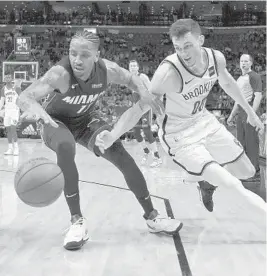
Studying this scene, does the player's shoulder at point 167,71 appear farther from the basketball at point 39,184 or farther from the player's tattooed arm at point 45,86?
the basketball at point 39,184

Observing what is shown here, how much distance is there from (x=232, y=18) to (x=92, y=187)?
2214cm

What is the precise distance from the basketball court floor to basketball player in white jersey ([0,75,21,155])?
13.8 feet

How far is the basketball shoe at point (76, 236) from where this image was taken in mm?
2961

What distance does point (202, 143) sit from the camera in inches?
125

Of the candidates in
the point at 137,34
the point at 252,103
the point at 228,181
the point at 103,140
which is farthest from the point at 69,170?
the point at 137,34

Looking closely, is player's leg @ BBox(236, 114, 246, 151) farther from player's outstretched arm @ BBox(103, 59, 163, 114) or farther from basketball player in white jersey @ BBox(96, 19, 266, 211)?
player's outstretched arm @ BBox(103, 59, 163, 114)

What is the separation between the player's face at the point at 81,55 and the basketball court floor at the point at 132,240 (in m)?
1.28

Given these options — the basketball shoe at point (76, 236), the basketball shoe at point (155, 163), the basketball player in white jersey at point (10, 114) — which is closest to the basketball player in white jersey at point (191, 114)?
the basketball shoe at point (76, 236)

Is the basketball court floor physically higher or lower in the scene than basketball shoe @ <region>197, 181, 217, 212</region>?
lower

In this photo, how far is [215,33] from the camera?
82.5ft

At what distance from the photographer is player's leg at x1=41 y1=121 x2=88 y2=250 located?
3.02 meters

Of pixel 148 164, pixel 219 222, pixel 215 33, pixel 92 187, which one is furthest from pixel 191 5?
pixel 219 222

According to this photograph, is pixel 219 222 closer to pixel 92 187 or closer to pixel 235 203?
pixel 235 203

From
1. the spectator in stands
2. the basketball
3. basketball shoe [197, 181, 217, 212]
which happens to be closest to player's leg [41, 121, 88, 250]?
the basketball
